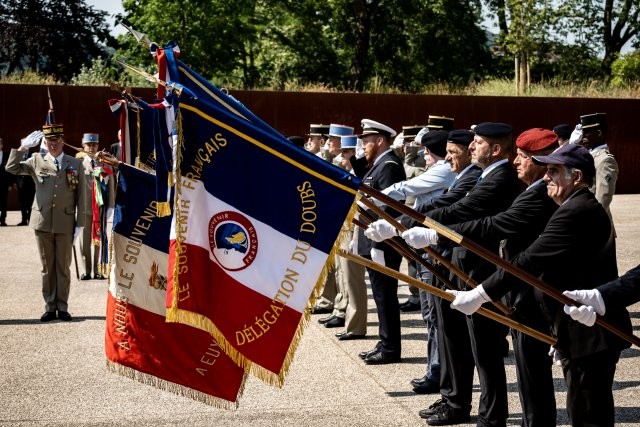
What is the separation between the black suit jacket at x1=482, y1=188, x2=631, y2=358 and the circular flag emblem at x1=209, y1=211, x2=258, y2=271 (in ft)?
4.59

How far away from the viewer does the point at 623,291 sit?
475cm

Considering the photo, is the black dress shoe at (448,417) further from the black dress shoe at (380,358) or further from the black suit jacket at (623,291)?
the black suit jacket at (623,291)

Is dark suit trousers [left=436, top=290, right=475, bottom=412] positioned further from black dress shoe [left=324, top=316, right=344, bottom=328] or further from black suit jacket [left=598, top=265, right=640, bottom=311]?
black dress shoe [left=324, top=316, right=344, bottom=328]

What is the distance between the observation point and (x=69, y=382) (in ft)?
24.8

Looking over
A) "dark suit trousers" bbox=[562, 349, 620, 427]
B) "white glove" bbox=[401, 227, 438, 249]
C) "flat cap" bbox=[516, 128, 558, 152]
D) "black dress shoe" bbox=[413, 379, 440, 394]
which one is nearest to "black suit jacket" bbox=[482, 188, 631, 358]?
"dark suit trousers" bbox=[562, 349, 620, 427]

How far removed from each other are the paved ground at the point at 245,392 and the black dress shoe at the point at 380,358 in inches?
2.9

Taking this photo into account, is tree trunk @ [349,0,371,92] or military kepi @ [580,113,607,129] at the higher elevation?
tree trunk @ [349,0,371,92]

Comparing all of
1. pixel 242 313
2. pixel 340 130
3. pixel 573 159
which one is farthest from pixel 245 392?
pixel 340 130

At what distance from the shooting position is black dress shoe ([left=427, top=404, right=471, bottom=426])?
6.39 metres

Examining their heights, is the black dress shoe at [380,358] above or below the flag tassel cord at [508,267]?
below

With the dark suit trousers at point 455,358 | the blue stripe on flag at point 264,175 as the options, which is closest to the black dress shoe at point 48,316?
the dark suit trousers at point 455,358

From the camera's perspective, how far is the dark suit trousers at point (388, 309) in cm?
827

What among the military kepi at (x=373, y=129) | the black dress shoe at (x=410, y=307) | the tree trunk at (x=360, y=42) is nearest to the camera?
the military kepi at (x=373, y=129)

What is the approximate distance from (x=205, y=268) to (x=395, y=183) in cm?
338
